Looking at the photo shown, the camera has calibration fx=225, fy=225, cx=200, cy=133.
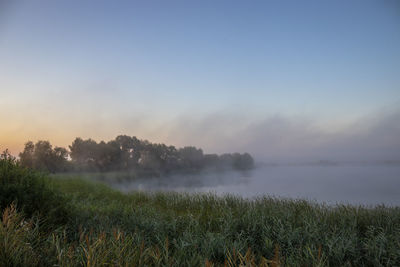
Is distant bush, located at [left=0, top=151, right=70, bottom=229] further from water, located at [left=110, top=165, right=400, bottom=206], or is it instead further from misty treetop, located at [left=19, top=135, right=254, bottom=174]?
misty treetop, located at [left=19, top=135, right=254, bottom=174]

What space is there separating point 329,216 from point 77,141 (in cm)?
5525

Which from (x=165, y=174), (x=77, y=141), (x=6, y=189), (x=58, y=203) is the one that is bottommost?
(x=165, y=174)

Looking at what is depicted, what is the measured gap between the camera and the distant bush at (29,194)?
6064mm

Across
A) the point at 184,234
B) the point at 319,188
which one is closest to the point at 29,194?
the point at 184,234

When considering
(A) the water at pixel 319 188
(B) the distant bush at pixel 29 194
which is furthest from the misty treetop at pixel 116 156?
(B) the distant bush at pixel 29 194

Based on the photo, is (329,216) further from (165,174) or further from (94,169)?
(165,174)

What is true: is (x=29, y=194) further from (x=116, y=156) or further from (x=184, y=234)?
(x=116, y=156)

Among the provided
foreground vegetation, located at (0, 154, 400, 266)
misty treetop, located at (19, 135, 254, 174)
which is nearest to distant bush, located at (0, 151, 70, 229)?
foreground vegetation, located at (0, 154, 400, 266)

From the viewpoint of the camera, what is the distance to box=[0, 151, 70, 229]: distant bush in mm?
6064

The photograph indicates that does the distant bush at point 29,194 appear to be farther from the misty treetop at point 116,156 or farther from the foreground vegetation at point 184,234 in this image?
the misty treetop at point 116,156

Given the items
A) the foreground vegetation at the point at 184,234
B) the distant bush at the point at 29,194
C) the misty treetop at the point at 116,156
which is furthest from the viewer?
the misty treetop at the point at 116,156

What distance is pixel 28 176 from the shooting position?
675 centimetres

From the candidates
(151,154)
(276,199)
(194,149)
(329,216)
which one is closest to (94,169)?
(151,154)

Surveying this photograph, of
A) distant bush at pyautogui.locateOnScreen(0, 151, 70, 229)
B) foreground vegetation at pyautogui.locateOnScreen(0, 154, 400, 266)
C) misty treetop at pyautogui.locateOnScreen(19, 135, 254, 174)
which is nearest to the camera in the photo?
foreground vegetation at pyautogui.locateOnScreen(0, 154, 400, 266)
